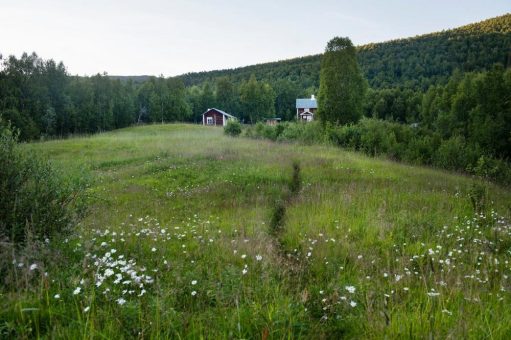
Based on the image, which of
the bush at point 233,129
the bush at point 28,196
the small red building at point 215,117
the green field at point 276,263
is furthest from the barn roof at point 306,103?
the bush at point 28,196

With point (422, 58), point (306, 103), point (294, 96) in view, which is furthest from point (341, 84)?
point (422, 58)

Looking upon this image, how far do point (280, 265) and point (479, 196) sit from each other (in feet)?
27.5

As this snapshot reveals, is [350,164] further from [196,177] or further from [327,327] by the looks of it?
[327,327]

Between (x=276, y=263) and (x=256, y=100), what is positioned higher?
(x=256, y=100)

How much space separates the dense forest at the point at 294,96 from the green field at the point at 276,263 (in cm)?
976

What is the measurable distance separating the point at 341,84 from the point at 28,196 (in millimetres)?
28777

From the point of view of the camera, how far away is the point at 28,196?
5.67 m

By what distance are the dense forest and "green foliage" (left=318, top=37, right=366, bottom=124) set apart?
8.71ft

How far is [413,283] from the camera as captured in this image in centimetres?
499

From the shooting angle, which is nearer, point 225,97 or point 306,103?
point 225,97

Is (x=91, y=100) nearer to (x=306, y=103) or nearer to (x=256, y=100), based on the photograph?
(x=256, y=100)

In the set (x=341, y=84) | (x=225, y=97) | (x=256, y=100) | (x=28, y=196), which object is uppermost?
(x=225, y=97)

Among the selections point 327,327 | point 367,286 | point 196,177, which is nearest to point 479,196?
point 367,286

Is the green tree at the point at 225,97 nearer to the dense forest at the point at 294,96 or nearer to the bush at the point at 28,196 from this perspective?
the dense forest at the point at 294,96
